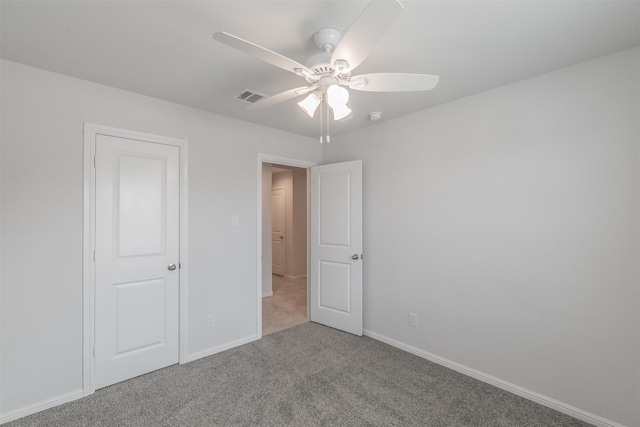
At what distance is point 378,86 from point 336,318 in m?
2.68

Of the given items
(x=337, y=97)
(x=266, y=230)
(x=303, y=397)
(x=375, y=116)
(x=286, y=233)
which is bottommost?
(x=303, y=397)

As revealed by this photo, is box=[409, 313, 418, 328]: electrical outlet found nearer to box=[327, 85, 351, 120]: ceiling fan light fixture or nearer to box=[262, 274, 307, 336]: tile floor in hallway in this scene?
box=[262, 274, 307, 336]: tile floor in hallway

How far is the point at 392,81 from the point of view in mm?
1488

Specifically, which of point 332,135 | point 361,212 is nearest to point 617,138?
point 361,212

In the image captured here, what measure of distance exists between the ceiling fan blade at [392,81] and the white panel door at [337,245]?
1656mm

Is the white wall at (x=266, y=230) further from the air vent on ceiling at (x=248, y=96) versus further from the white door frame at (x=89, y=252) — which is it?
the white door frame at (x=89, y=252)

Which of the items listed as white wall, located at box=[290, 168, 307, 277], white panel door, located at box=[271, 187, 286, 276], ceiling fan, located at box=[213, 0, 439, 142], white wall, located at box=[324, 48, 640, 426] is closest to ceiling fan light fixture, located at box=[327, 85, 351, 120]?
ceiling fan, located at box=[213, 0, 439, 142]

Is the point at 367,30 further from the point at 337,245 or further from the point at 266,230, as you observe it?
the point at 266,230

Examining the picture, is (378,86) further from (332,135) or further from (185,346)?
(185,346)

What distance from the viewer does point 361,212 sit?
321cm

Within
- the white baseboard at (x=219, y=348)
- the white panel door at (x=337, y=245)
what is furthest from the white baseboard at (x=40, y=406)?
the white panel door at (x=337, y=245)

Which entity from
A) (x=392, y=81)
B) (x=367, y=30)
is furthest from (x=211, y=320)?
(x=367, y=30)

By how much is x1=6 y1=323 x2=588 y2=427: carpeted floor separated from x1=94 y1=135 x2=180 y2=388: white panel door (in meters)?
0.22

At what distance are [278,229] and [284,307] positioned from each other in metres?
2.60
